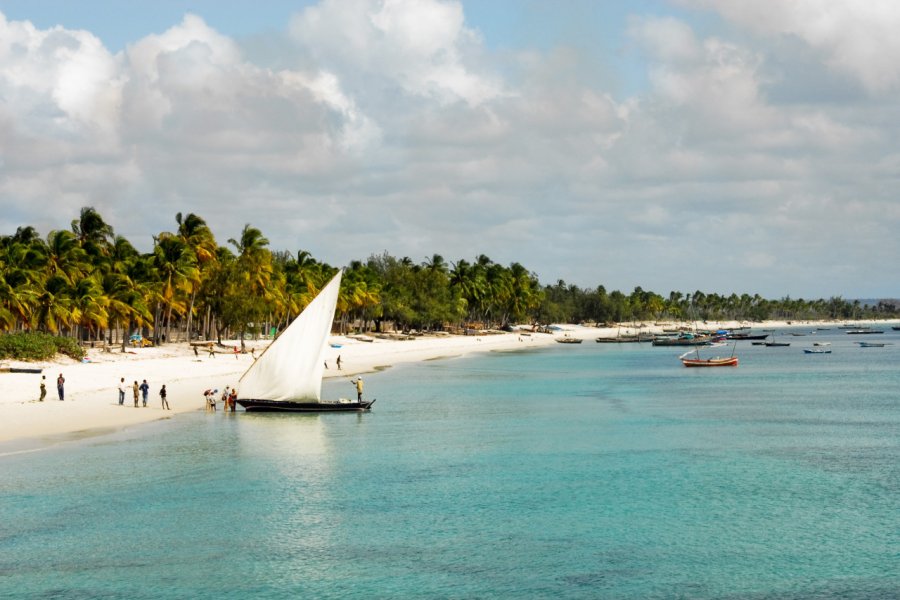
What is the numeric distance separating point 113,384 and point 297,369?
698 inches

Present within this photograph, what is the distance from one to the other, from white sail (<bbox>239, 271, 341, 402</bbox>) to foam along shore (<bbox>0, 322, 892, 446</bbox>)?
16.9 ft

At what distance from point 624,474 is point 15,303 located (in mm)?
57297

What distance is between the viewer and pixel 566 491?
111 feet

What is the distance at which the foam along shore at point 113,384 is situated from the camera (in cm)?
4659

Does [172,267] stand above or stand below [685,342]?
above

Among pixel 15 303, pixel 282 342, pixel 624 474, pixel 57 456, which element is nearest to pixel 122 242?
pixel 15 303

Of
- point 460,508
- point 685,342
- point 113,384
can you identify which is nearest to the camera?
point 460,508

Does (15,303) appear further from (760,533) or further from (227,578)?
(760,533)

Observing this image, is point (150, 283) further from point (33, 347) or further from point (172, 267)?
point (33, 347)

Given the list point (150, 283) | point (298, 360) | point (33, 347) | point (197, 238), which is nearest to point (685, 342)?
point (197, 238)

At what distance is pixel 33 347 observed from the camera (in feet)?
228

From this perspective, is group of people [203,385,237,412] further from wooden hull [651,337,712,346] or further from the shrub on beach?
wooden hull [651,337,712,346]

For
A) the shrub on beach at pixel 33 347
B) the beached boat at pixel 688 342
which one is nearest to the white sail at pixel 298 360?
the shrub on beach at pixel 33 347

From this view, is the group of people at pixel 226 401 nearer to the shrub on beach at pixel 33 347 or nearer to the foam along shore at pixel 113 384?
the foam along shore at pixel 113 384
